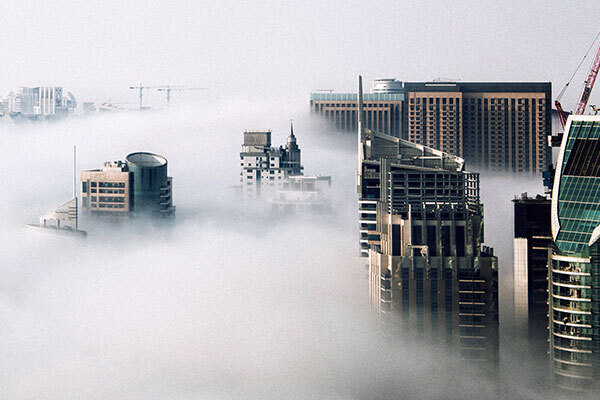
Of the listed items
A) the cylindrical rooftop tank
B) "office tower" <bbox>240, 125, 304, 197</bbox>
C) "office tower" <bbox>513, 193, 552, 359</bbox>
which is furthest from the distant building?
"office tower" <bbox>513, 193, 552, 359</bbox>

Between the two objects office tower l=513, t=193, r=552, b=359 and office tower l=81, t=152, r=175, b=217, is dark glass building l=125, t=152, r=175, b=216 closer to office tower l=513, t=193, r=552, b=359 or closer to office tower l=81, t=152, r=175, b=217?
office tower l=81, t=152, r=175, b=217

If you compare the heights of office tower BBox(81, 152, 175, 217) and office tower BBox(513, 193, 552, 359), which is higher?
office tower BBox(81, 152, 175, 217)

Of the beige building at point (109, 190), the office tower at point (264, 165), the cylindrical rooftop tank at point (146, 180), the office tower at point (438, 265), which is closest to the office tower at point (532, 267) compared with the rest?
the office tower at point (438, 265)

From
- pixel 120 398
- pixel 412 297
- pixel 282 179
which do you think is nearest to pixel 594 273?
pixel 412 297

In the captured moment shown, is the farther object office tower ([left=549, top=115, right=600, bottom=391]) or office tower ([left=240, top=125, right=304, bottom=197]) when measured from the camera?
office tower ([left=240, top=125, right=304, bottom=197])

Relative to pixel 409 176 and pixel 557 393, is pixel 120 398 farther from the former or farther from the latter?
pixel 557 393

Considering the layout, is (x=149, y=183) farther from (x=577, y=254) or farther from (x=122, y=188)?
(x=577, y=254)

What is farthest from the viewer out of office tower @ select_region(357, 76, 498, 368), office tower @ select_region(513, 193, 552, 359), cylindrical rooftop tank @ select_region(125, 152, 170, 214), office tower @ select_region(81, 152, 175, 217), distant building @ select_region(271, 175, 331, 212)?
distant building @ select_region(271, 175, 331, 212)
